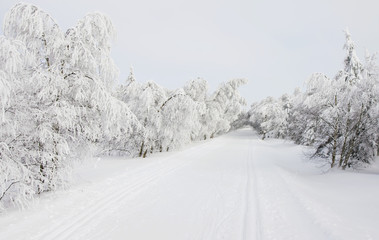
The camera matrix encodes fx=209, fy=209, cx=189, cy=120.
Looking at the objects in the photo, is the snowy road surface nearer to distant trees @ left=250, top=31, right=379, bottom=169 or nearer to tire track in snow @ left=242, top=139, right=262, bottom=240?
tire track in snow @ left=242, top=139, right=262, bottom=240

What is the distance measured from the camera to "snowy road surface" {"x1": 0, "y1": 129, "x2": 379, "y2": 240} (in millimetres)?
4848

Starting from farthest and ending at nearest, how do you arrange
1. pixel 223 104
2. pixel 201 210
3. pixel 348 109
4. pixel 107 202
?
pixel 223 104 < pixel 348 109 < pixel 107 202 < pixel 201 210

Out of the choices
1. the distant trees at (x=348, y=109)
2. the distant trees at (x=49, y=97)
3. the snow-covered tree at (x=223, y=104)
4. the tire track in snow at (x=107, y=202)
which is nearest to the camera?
the tire track in snow at (x=107, y=202)

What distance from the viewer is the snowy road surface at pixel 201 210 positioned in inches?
191

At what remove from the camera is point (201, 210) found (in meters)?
6.20

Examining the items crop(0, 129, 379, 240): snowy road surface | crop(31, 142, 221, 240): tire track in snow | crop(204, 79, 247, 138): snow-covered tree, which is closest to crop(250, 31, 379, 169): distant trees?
crop(0, 129, 379, 240): snowy road surface

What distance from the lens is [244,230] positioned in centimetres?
502

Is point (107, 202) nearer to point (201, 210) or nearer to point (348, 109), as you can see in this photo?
point (201, 210)

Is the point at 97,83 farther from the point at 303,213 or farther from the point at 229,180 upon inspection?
the point at 303,213

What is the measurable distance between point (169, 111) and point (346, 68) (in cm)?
1167

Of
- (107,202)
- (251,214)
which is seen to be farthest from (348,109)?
(107,202)

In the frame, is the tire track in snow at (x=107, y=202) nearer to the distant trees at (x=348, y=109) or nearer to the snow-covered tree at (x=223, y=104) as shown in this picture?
the distant trees at (x=348, y=109)

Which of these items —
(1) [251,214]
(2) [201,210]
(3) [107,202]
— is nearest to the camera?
(1) [251,214]

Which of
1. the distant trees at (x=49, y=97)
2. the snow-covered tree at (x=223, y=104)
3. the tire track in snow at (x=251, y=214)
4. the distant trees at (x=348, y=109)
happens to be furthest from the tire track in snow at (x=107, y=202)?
the snow-covered tree at (x=223, y=104)
